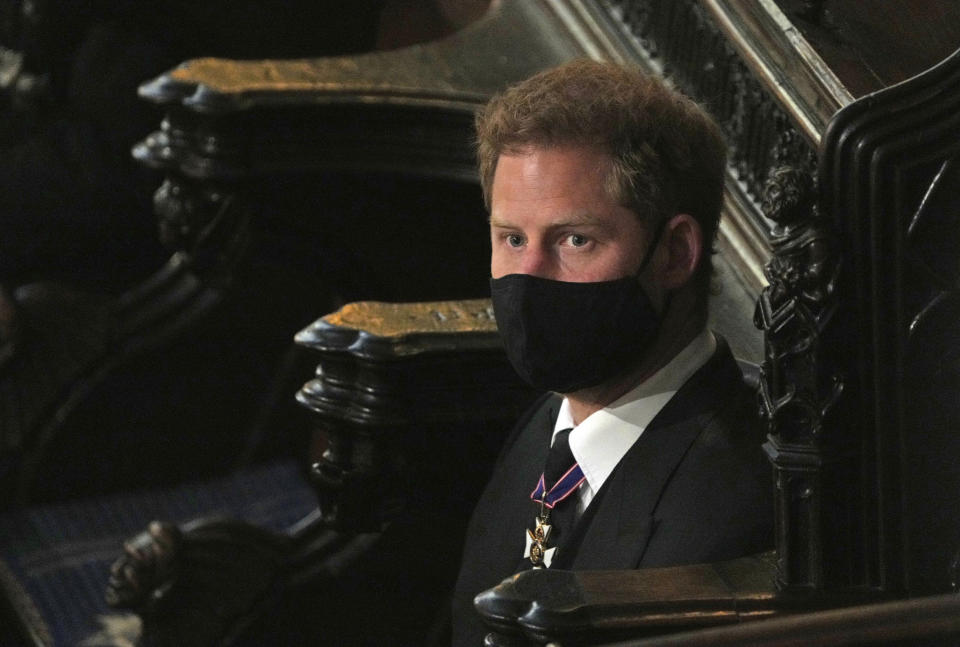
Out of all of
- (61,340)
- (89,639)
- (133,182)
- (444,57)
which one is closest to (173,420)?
(61,340)

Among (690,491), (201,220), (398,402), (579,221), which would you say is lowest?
(690,491)

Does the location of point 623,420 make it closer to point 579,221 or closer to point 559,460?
point 559,460

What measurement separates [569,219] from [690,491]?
344 mm

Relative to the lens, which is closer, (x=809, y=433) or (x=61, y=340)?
(x=809, y=433)

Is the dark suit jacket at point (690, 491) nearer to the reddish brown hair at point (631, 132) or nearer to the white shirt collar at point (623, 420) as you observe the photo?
the white shirt collar at point (623, 420)

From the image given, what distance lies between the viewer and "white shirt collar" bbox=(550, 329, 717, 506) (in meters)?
1.93

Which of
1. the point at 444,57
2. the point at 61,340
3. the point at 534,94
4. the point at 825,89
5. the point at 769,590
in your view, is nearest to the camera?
the point at 769,590

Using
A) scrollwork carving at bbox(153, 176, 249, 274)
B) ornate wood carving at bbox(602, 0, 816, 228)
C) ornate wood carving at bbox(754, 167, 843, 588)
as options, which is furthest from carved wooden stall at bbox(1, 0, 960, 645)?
scrollwork carving at bbox(153, 176, 249, 274)

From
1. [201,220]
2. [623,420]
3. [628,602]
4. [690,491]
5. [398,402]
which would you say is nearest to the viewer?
[628,602]

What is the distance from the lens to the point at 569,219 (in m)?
1.88

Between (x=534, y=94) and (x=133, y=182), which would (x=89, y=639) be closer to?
(x=133, y=182)

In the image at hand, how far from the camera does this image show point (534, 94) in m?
1.92

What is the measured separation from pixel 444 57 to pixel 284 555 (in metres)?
1.16

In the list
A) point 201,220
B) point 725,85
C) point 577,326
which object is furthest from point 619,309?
point 201,220
